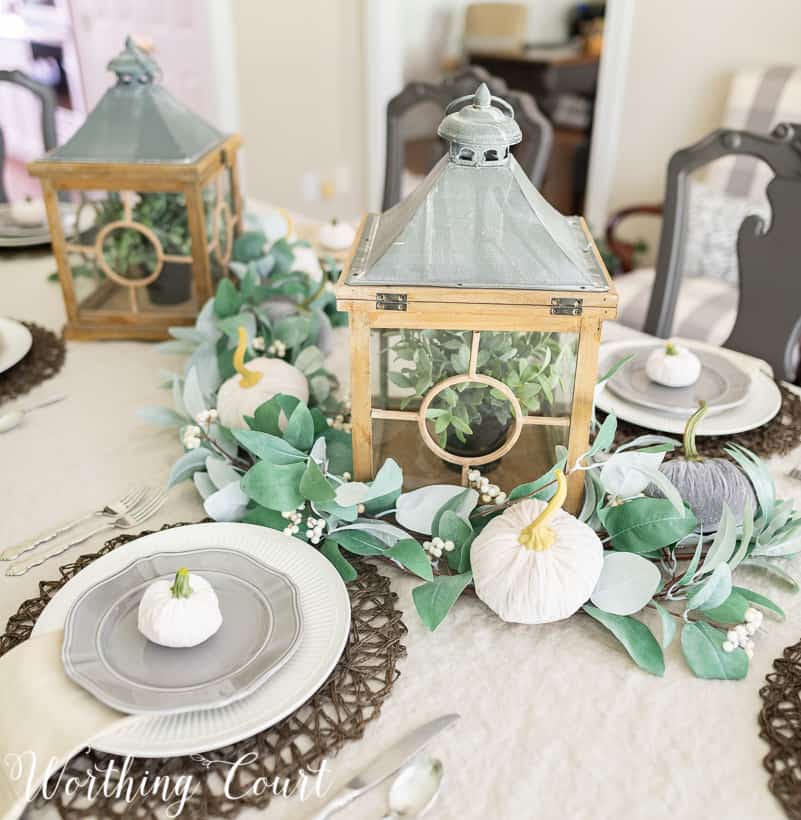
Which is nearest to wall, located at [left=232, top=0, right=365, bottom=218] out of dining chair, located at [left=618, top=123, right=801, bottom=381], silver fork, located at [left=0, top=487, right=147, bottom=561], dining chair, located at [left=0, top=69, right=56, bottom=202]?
dining chair, located at [left=0, top=69, right=56, bottom=202]

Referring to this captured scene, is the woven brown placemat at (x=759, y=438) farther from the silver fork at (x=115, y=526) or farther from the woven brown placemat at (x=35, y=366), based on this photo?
the woven brown placemat at (x=35, y=366)

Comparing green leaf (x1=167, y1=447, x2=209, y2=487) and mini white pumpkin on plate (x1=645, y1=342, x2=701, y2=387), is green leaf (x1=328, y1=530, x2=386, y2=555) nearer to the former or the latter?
green leaf (x1=167, y1=447, x2=209, y2=487)

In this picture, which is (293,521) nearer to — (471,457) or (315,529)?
A: (315,529)

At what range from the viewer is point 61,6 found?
4086 millimetres

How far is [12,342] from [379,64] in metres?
2.35

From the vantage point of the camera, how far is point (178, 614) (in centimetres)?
64

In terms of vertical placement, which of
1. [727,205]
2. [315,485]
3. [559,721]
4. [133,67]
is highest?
[133,67]

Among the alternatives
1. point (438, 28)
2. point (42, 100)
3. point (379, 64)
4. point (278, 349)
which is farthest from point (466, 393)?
point (438, 28)

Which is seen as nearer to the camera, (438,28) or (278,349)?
(278,349)

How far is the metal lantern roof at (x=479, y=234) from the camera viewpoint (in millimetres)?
728

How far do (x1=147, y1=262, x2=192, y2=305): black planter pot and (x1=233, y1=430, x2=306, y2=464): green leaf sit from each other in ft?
1.69

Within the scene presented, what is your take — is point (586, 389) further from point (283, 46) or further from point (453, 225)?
point (283, 46)

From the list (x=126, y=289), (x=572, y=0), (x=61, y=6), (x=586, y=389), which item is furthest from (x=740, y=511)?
(x=572, y=0)

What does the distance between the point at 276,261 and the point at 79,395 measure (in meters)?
0.39
